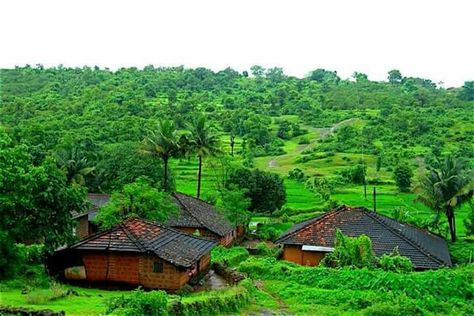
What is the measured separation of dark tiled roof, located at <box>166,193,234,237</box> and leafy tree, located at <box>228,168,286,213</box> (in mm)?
7864

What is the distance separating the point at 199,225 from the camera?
35.4 metres

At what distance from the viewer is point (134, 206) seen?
2781 cm

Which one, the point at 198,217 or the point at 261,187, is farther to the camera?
the point at 261,187

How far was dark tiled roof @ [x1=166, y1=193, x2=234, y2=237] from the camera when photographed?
35.7 m

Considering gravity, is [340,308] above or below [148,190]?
below

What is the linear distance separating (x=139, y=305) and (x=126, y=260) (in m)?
7.50

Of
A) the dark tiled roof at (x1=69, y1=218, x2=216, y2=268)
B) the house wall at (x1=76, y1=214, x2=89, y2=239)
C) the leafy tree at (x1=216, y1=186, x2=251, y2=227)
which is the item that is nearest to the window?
the dark tiled roof at (x1=69, y1=218, x2=216, y2=268)

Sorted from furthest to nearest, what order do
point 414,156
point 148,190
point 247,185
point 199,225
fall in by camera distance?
1. point 414,156
2. point 247,185
3. point 199,225
4. point 148,190

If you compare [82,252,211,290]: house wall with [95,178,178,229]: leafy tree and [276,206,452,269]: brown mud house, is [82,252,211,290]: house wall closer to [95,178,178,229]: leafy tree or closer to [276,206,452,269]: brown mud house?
[95,178,178,229]: leafy tree

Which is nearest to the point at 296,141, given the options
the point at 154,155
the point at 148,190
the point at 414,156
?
the point at 414,156

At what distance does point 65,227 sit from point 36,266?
1703 millimetres

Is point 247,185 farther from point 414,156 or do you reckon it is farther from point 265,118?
point 265,118

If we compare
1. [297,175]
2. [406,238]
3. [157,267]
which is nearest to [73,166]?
[157,267]

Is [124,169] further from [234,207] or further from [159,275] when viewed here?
[159,275]
